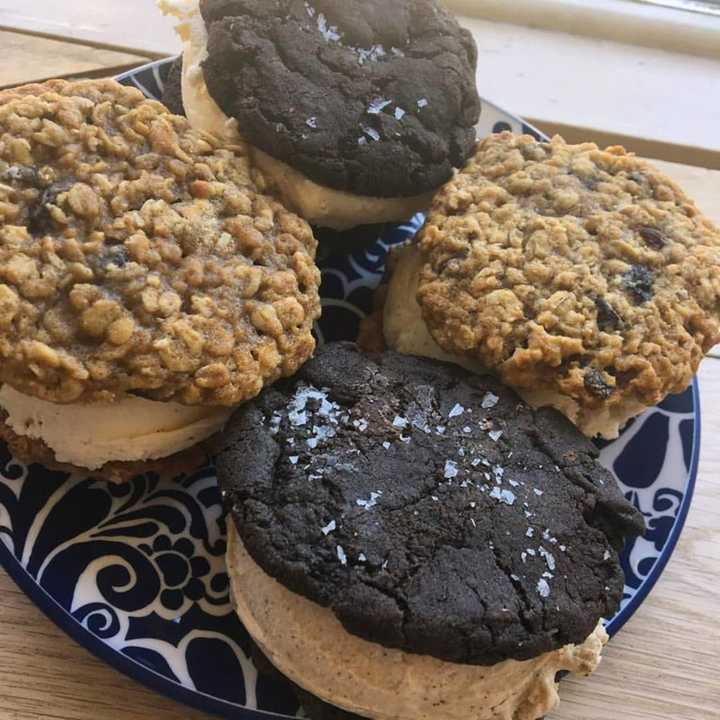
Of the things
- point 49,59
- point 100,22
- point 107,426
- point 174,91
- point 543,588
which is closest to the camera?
point 543,588

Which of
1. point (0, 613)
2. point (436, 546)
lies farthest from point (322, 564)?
point (0, 613)

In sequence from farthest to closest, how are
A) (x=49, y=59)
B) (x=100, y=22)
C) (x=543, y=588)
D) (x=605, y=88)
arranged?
(x=605, y=88)
(x=100, y=22)
(x=49, y=59)
(x=543, y=588)

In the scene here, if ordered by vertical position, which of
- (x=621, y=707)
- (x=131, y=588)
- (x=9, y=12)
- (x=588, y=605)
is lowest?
(x=621, y=707)

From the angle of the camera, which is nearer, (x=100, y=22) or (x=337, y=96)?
(x=337, y=96)

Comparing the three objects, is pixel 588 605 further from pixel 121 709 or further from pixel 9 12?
pixel 9 12

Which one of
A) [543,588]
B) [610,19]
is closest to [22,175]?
[543,588]

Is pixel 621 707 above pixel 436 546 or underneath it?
underneath

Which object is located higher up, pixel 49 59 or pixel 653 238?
pixel 653 238

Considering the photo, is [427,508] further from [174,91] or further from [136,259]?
[174,91]
